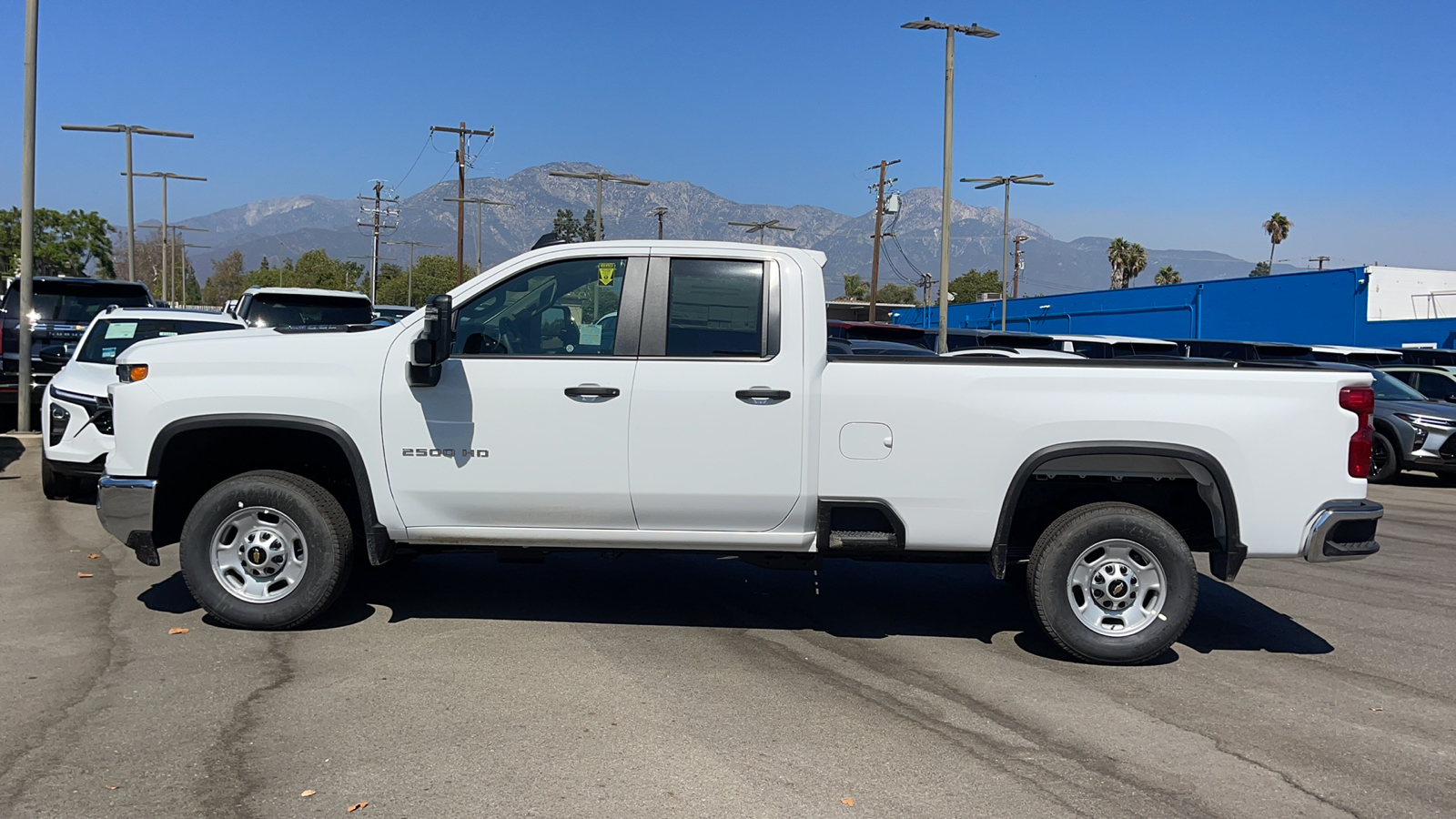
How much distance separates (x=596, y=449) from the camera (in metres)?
5.65

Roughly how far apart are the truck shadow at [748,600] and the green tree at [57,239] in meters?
80.0

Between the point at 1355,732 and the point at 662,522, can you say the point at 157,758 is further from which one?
the point at 1355,732

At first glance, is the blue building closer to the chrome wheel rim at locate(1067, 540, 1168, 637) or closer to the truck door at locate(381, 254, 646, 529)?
the chrome wheel rim at locate(1067, 540, 1168, 637)

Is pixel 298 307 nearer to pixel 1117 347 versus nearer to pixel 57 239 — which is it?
pixel 1117 347

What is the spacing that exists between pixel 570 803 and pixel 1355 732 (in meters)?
3.45

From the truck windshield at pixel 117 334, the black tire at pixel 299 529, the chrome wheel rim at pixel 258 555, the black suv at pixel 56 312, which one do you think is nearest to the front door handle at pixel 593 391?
the black tire at pixel 299 529

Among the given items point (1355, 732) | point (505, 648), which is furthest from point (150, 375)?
point (1355, 732)

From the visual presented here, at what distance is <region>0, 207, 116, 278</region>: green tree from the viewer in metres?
75.3

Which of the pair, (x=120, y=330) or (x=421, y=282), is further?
(x=421, y=282)

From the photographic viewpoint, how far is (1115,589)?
578cm

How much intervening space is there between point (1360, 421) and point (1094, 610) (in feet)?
5.28

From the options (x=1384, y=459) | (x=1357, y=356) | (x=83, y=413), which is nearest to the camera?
(x=83, y=413)

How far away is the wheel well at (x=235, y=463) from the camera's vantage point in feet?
19.4

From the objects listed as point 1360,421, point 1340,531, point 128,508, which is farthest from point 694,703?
point 1360,421
